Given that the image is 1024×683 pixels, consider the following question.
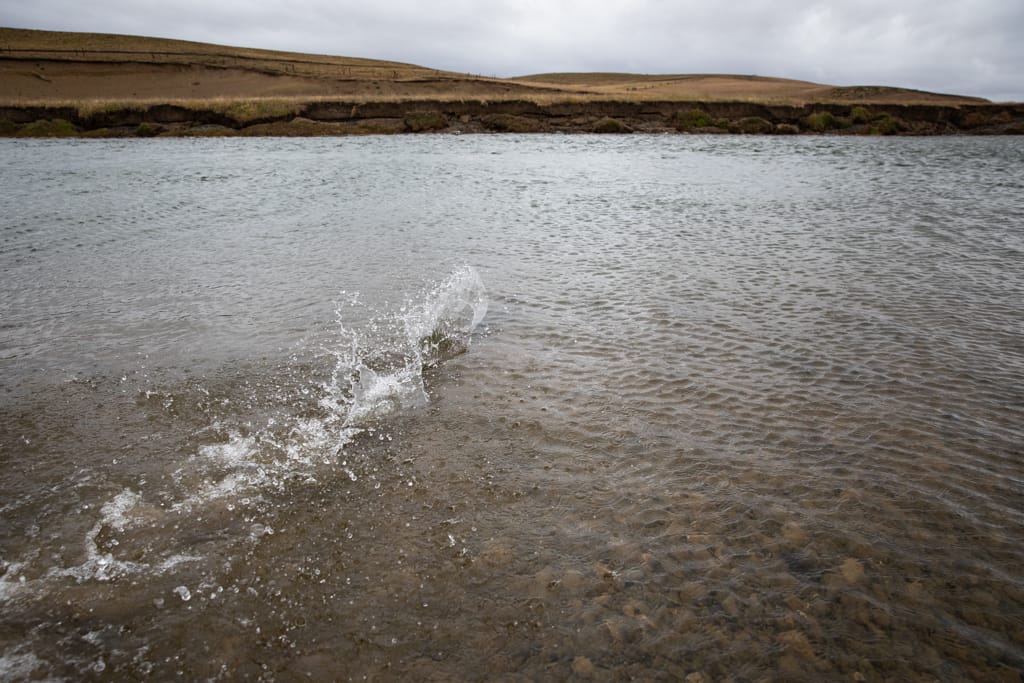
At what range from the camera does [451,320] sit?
8.18 meters

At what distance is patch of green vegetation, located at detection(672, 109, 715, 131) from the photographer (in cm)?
4797

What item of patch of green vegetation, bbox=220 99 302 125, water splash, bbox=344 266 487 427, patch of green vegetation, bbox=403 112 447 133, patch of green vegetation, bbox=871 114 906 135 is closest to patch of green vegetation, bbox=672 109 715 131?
patch of green vegetation, bbox=871 114 906 135

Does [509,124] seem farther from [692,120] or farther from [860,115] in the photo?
[860,115]

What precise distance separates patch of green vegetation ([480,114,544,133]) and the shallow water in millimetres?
38659

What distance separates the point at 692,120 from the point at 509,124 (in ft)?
49.6

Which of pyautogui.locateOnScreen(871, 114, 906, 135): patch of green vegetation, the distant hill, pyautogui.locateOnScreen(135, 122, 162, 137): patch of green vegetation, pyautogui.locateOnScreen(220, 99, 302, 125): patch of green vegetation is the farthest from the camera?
the distant hill

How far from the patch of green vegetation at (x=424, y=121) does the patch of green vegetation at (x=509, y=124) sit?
3.69m

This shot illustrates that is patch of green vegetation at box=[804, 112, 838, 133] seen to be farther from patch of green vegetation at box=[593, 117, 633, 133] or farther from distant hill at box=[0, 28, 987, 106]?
patch of green vegetation at box=[593, 117, 633, 133]

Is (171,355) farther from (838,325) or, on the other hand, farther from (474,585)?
(838,325)

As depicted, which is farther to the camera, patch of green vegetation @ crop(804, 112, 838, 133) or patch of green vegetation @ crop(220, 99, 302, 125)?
patch of green vegetation @ crop(804, 112, 838, 133)

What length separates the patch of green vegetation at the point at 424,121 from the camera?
151ft

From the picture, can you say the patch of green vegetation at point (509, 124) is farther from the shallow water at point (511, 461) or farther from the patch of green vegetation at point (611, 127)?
the shallow water at point (511, 461)

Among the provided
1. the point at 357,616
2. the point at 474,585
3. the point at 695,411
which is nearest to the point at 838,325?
the point at 695,411

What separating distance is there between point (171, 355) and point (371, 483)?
3.90 meters
